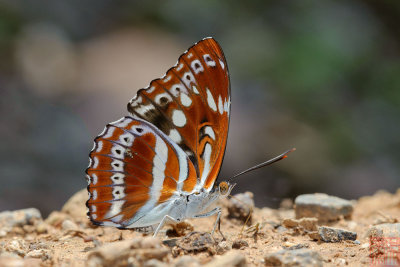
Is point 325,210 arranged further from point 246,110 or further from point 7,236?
point 246,110

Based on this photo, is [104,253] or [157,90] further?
[157,90]

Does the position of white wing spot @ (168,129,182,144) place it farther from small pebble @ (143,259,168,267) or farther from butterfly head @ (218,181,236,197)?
small pebble @ (143,259,168,267)

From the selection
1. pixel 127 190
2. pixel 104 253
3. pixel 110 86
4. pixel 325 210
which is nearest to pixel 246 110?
pixel 110 86

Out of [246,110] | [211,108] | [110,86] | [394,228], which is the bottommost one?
[394,228]

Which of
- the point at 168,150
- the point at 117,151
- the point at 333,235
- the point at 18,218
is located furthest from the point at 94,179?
the point at 333,235

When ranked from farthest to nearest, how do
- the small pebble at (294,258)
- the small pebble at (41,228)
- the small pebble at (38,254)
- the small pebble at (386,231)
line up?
the small pebble at (41,228)
the small pebble at (386,231)
the small pebble at (38,254)
the small pebble at (294,258)

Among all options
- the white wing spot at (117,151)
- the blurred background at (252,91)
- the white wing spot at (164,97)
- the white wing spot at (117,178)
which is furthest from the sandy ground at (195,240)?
the blurred background at (252,91)

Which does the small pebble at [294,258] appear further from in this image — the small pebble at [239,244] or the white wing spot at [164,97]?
the white wing spot at [164,97]
